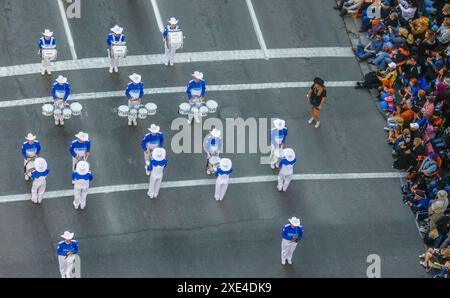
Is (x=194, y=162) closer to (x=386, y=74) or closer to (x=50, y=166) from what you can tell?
(x=50, y=166)

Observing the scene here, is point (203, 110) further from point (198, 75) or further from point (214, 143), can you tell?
point (214, 143)

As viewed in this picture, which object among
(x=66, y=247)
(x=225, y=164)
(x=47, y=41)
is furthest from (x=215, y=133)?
(x=47, y=41)

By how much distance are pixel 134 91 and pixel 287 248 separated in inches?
246

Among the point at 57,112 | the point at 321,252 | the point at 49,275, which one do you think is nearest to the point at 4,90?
the point at 57,112

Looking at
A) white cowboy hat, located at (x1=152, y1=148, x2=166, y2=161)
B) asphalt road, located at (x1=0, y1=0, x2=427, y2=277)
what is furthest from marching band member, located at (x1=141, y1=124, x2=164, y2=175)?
asphalt road, located at (x1=0, y1=0, x2=427, y2=277)

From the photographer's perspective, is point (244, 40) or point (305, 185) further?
point (244, 40)

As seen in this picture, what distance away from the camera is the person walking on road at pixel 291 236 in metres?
30.1

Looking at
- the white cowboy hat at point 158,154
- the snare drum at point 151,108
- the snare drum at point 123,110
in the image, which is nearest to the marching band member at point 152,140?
the white cowboy hat at point 158,154

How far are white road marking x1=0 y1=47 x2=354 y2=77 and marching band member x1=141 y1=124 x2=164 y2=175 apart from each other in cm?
440

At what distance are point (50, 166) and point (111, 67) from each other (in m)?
4.21

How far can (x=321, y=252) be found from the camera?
31688mm

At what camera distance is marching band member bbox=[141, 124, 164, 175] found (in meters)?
32.2

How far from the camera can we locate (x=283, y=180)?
108 ft

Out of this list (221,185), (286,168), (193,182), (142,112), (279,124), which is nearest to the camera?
(221,185)
